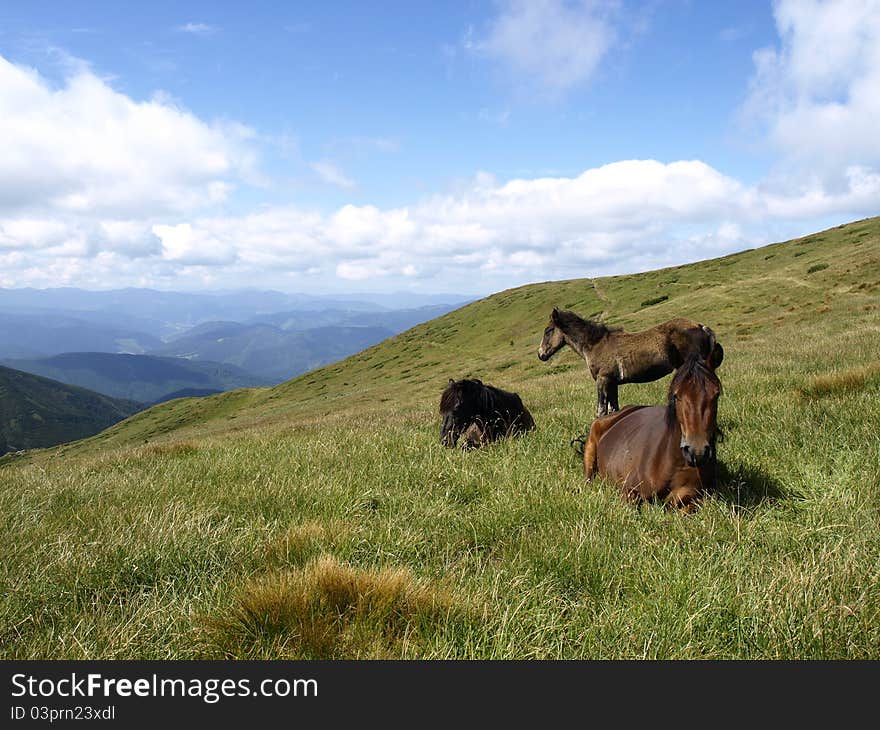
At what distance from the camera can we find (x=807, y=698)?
7.30 ft

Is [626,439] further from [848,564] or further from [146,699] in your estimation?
[146,699]

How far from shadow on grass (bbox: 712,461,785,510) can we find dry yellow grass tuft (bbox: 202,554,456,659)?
3.12m

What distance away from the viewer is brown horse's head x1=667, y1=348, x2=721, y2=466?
428 cm

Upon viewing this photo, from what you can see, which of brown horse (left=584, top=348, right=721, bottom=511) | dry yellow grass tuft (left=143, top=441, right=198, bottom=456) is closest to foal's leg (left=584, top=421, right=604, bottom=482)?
brown horse (left=584, top=348, right=721, bottom=511)

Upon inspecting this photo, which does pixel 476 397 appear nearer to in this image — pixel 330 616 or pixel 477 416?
pixel 477 416

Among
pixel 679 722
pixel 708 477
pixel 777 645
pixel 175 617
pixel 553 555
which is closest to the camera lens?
pixel 679 722

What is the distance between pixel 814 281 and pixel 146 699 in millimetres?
52101

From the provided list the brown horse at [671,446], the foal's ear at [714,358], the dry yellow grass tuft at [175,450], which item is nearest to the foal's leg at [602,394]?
the brown horse at [671,446]

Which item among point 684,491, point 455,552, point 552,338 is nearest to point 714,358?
point 684,491

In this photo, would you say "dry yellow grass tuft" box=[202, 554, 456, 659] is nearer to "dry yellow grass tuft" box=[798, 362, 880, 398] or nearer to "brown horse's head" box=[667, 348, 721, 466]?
"brown horse's head" box=[667, 348, 721, 466]

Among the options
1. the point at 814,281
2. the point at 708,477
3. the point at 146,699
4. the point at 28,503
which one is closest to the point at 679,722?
the point at 146,699

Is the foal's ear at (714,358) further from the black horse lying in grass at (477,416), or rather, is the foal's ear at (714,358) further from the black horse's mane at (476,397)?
the black horse's mane at (476,397)

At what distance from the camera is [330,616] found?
2.82 metres

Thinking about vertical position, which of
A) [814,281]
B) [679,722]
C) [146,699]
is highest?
[814,281]
